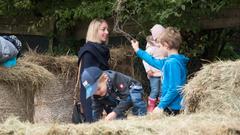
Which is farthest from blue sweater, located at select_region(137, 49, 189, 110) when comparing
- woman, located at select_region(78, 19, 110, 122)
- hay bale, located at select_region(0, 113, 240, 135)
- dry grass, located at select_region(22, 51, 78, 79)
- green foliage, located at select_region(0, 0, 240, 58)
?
dry grass, located at select_region(22, 51, 78, 79)

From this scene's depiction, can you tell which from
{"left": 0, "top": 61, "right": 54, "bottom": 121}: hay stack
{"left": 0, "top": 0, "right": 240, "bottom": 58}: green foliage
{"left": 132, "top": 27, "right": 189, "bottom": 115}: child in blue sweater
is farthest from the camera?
{"left": 0, "top": 0, "right": 240, "bottom": 58}: green foliage

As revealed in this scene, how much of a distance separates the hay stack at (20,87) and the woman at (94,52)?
0.58 m

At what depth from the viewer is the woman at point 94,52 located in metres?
6.96

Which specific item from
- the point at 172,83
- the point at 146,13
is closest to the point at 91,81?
the point at 172,83

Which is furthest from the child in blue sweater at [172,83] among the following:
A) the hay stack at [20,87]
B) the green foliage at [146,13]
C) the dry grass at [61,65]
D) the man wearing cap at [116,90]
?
the dry grass at [61,65]

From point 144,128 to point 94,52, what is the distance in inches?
117

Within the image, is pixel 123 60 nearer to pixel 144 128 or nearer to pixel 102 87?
pixel 102 87

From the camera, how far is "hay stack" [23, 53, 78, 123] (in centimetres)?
912

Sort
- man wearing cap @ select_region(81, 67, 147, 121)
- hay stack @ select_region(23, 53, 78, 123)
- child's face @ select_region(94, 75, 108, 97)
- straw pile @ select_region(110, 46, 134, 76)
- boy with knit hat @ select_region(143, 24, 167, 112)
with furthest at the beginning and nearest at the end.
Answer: straw pile @ select_region(110, 46, 134, 76)
hay stack @ select_region(23, 53, 78, 123)
boy with knit hat @ select_region(143, 24, 167, 112)
child's face @ select_region(94, 75, 108, 97)
man wearing cap @ select_region(81, 67, 147, 121)

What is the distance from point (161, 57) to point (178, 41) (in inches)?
49.2

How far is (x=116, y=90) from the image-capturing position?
19.7 feet

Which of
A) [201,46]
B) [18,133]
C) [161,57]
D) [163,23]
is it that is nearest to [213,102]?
[18,133]

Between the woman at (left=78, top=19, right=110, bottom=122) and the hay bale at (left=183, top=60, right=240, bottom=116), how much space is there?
5.64 ft

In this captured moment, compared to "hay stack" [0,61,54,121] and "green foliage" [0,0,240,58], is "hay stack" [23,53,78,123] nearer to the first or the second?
"green foliage" [0,0,240,58]
